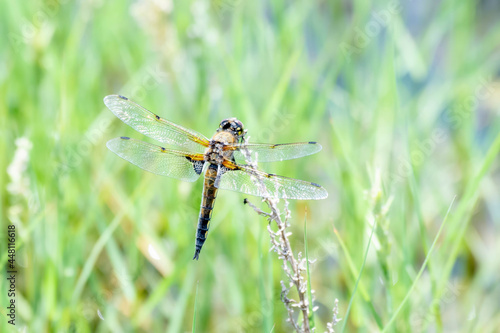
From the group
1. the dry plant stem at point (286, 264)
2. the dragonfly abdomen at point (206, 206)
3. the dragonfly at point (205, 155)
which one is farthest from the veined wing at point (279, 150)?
the dry plant stem at point (286, 264)

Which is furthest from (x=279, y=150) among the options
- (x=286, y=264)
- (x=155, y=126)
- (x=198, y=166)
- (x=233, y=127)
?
(x=286, y=264)

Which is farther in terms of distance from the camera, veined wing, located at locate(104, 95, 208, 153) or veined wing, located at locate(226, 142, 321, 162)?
veined wing, located at locate(104, 95, 208, 153)

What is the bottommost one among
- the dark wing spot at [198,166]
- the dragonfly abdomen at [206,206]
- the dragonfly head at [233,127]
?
the dragonfly abdomen at [206,206]

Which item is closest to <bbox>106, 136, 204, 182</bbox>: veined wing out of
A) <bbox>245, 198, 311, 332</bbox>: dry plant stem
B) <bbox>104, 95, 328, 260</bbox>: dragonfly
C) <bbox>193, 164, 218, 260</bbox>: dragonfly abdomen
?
<bbox>104, 95, 328, 260</bbox>: dragonfly

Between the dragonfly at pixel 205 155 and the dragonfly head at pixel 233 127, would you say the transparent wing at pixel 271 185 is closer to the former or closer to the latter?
the dragonfly at pixel 205 155

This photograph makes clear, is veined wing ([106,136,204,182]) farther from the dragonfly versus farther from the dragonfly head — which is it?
the dragonfly head

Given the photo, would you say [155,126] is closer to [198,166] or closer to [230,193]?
[198,166]

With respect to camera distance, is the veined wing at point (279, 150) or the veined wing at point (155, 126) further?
the veined wing at point (155, 126)
